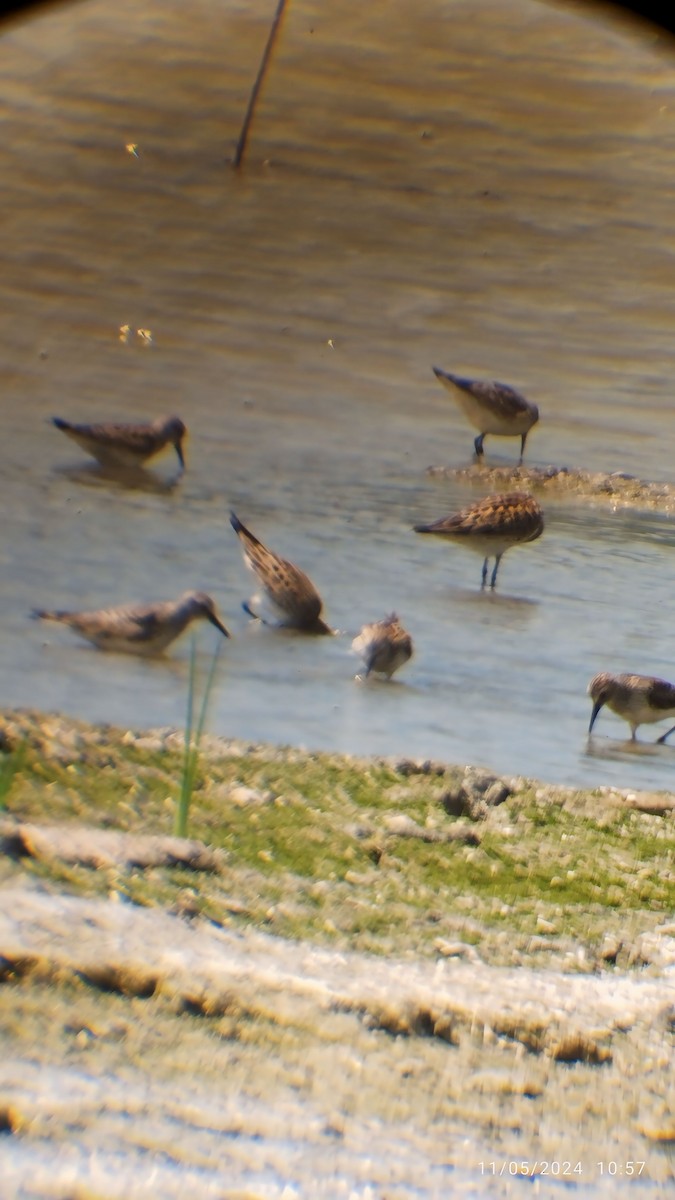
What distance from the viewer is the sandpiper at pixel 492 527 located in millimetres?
2762

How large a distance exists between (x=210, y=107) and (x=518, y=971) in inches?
76.2

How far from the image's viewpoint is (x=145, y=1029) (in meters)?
1.13

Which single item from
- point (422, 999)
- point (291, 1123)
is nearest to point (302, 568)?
point (422, 999)

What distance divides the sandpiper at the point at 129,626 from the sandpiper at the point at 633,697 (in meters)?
0.59

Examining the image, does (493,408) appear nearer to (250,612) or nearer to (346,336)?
(346,336)

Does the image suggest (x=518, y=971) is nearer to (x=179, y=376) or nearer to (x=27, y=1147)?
(x=27, y=1147)

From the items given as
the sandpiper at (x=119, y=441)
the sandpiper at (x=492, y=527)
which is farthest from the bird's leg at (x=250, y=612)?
the sandpiper at (x=119, y=441)

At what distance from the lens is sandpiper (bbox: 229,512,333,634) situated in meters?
2.40

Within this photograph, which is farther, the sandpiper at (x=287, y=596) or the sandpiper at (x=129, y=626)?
the sandpiper at (x=287, y=596)
